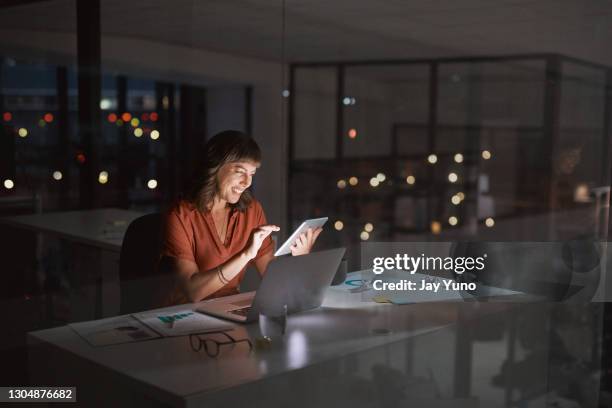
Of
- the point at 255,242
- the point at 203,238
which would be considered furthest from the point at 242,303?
the point at 203,238

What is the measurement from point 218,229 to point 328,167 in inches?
209

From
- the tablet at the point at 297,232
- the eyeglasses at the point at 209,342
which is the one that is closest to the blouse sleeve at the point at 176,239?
the tablet at the point at 297,232

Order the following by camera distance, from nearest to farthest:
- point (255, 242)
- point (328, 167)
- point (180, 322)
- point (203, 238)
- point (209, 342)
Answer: point (209, 342), point (180, 322), point (255, 242), point (203, 238), point (328, 167)

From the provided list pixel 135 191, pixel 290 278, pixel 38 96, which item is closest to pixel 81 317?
pixel 135 191

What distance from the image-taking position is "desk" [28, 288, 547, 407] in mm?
1401

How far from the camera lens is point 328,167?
7.52 metres

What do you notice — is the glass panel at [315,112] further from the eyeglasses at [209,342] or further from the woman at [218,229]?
the eyeglasses at [209,342]

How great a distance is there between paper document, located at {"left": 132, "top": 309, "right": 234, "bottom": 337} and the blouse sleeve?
25 centimetres

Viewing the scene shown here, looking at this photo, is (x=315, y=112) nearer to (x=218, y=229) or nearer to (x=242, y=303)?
(x=218, y=229)

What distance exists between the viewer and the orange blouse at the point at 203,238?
6.96ft

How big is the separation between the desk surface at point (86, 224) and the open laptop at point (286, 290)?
111 centimetres

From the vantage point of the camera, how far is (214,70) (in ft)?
15.4

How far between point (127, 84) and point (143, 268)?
1962mm

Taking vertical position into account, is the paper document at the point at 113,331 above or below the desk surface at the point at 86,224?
below
